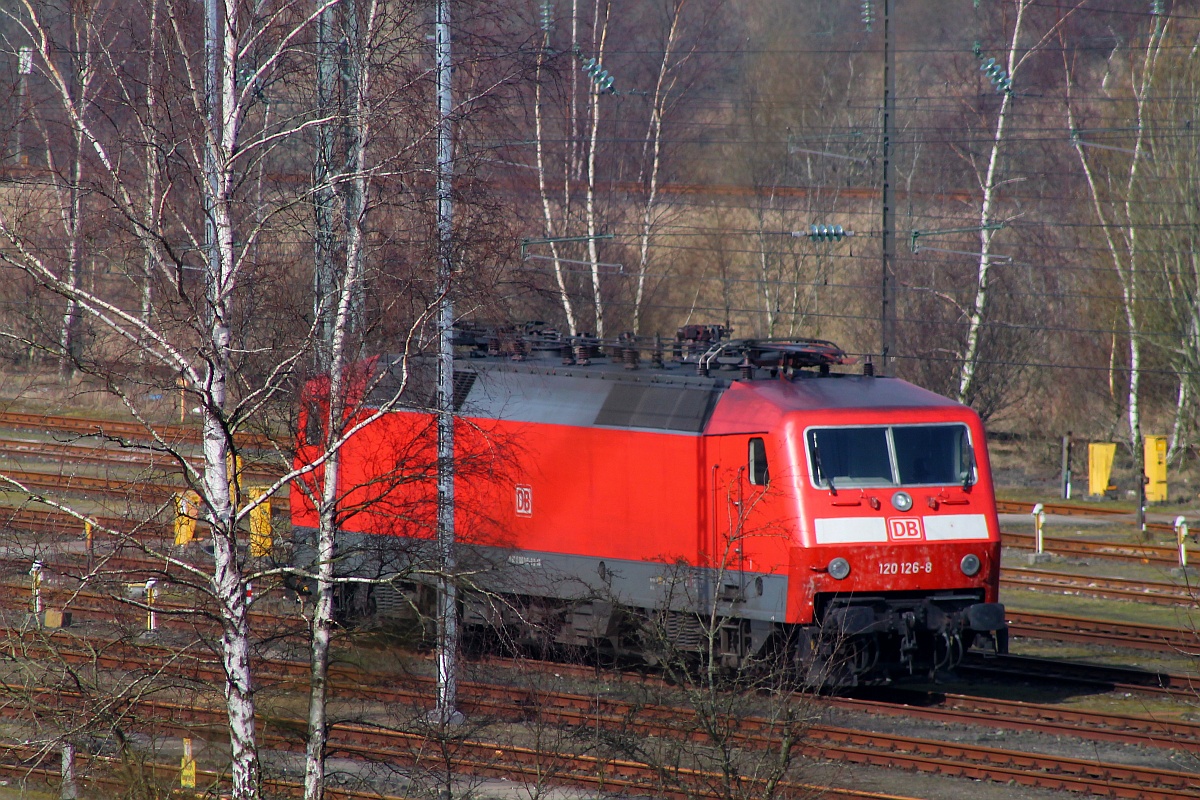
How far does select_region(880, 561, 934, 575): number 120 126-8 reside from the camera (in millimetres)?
13352

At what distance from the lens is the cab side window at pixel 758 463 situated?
13.6m

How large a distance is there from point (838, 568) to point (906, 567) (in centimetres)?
71

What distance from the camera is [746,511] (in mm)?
13016

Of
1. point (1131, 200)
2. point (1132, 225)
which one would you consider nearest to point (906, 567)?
point (1132, 225)

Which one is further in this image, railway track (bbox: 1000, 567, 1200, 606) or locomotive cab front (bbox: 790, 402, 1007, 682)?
railway track (bbox: 1000, 567, 1200, 606)

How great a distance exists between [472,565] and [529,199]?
18971mm

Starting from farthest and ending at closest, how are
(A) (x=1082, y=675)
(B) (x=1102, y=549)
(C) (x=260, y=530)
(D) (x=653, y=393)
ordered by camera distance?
(B) (x=1102, y=549)
(A) (x=1082, y=675)
(D) (x=653, y=393)
(C) (x=260, y=530)

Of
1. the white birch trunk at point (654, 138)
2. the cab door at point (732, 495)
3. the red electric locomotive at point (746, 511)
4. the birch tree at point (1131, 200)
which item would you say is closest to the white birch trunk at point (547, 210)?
the white birch trunk at point (654, 138)

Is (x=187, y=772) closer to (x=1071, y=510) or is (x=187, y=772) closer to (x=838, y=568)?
(x=838, y=568)

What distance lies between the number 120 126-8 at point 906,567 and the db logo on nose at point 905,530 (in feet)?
0.73

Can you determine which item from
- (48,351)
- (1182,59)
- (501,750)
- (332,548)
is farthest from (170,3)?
(1182,59)

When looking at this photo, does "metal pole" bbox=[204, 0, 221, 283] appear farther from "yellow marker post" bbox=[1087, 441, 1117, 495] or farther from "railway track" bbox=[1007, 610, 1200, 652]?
"yellow marker post" bbox=[1087, 441, 1117, 495]

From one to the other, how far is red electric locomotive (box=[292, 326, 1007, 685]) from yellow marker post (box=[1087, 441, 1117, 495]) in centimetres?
1206

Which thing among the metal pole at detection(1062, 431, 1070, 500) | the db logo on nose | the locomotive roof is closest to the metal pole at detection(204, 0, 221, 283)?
the locomotive roof
